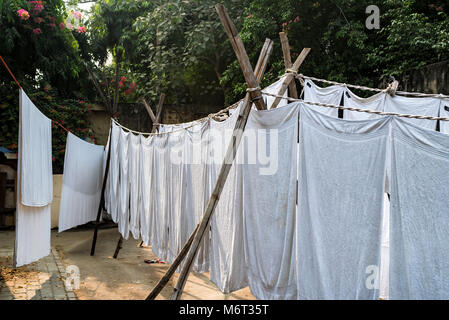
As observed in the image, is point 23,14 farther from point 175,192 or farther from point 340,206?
point 340,206

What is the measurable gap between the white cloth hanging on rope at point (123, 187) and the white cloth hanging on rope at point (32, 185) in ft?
4.22

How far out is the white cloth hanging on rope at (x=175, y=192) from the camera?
421cm

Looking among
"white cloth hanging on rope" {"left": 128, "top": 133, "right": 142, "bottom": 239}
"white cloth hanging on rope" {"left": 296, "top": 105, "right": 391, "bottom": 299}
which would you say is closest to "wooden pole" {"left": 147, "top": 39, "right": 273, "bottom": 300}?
"white cloth hanging on rope" {"left": 296, "top": 105, "right": 391, "bottom": 299}

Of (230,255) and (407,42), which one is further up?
(407,42)

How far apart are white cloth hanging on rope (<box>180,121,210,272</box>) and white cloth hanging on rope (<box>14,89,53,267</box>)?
1803 millimetres

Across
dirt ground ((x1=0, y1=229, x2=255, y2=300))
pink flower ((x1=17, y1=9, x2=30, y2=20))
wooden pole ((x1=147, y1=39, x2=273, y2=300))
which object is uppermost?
pink flower ((x1=17, y1=9, x2=30, y2=20))

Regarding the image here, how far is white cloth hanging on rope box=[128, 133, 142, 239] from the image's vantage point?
561cm

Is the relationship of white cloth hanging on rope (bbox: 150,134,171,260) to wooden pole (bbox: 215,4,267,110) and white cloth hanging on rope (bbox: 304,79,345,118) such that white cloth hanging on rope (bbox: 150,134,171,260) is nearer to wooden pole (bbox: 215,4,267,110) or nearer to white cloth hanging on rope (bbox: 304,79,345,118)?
wooden pole (bbox: 215,4,267,110)

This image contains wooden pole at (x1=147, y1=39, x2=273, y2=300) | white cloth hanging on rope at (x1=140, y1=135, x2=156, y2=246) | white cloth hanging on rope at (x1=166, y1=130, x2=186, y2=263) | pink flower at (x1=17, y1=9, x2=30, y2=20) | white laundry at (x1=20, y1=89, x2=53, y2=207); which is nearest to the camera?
wooden pole at (x1=147, y1=39, x2=273, y2=300)

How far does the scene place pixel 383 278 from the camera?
10.9 ft
